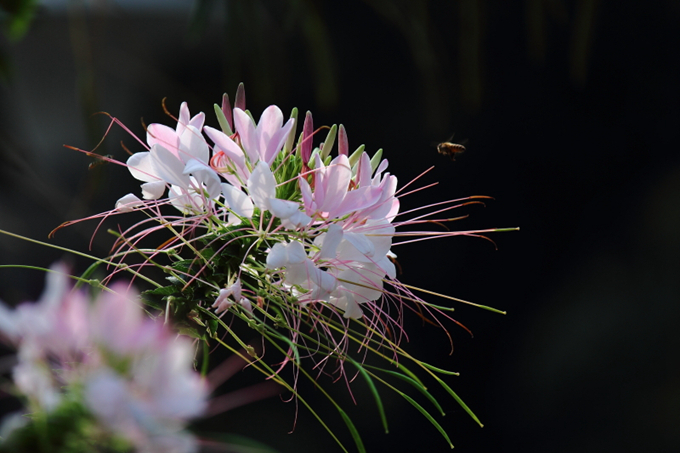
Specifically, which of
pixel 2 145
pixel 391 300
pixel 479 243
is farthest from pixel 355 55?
pixel 391 300

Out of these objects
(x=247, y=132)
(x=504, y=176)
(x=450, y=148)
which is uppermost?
(x=247, y=132)

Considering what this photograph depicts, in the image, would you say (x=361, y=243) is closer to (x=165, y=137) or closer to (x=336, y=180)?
(x=336, y=180)

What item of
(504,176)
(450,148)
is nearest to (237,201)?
(450,148)

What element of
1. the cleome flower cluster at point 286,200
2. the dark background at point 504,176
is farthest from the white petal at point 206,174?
the dark background at point 504,176

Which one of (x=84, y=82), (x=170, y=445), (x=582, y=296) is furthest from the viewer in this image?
(x=582, y=296)

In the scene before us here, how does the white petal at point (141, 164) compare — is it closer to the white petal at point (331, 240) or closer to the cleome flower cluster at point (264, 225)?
the cleome flower cluster at point (264, 225)

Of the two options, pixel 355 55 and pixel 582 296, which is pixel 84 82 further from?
pixel 582 296
